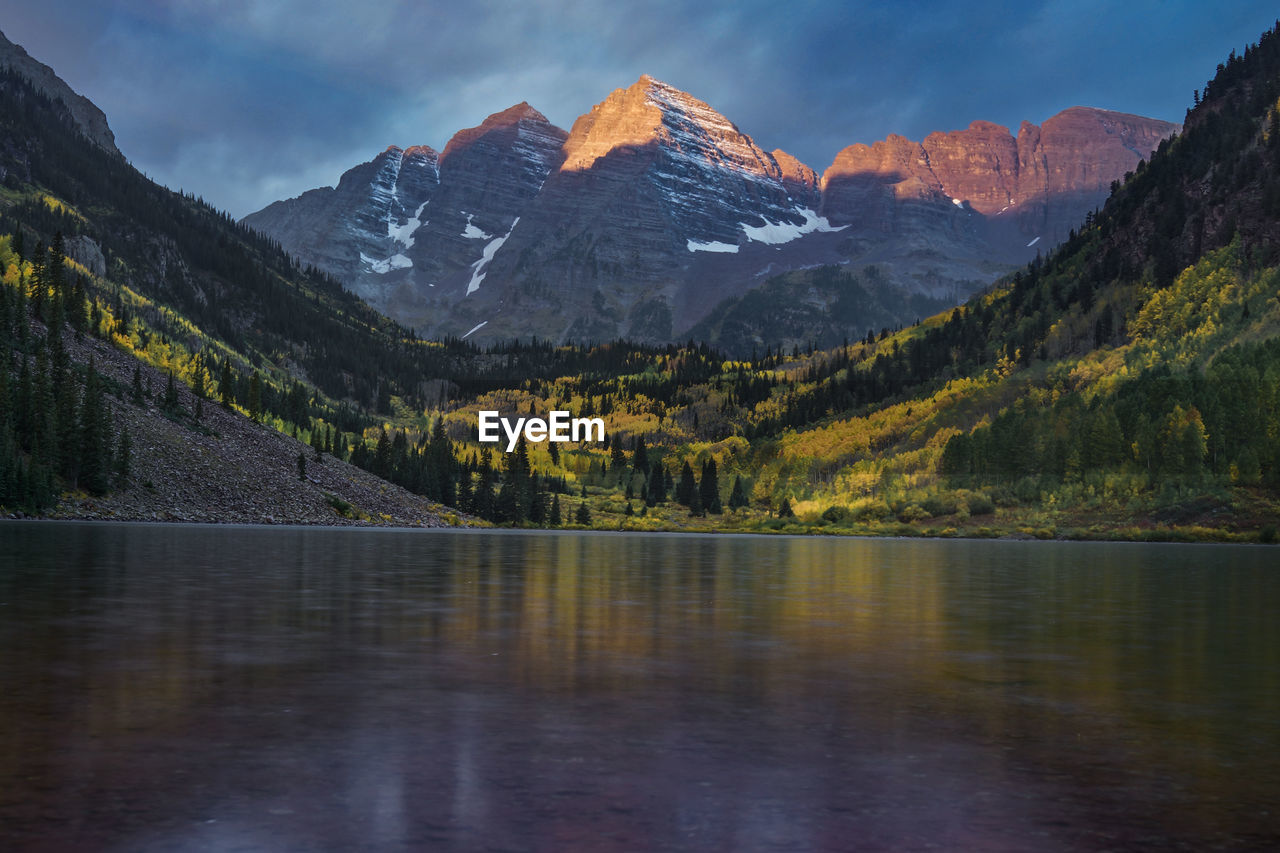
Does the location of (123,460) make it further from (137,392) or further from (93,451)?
(137,392)

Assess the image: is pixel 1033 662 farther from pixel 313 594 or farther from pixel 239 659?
pixel 313 594

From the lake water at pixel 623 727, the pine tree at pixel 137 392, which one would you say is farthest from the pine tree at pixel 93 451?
the lake water at pixel 623 727

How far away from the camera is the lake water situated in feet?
47.5

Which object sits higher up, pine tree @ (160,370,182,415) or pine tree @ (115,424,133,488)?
pine tree @ (160,370,182,415)

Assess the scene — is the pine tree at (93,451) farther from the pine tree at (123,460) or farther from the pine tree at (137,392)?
the pine tree at (137,392)

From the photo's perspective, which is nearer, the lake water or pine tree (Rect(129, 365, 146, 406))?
the lake water

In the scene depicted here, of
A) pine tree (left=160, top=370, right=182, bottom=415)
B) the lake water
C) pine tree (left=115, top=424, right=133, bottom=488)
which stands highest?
pine tree (left=160, top=370, right=182, bottom=415)

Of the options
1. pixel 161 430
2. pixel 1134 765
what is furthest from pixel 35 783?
pixel 161 430

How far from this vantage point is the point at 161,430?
7151 inches

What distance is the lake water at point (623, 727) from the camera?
570 inches

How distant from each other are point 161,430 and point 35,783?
7122 inches

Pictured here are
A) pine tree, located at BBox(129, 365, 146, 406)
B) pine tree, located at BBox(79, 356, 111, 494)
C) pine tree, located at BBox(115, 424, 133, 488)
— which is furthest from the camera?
pine tree, located at BBox(129, 365, 146, 406)

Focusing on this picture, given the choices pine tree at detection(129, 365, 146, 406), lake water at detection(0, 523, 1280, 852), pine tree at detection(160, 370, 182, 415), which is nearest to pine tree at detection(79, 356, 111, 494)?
pine tree at detection(129, 365, 146, 406)

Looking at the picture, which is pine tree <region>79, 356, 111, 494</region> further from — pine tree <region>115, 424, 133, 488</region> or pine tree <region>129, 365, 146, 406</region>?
pine tree <region>129, 365, 146, 406</region>
